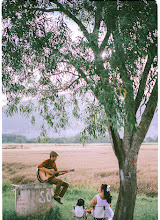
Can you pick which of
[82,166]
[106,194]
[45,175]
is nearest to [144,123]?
[106,194]

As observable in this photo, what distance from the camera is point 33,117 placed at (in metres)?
5.31

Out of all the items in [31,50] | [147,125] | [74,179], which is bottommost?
[74,179]

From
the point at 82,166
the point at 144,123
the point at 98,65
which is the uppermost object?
the point at 98,65

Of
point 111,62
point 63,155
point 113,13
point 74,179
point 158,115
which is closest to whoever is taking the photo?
point 111,62

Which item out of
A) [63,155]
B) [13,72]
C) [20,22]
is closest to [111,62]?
[20,22]

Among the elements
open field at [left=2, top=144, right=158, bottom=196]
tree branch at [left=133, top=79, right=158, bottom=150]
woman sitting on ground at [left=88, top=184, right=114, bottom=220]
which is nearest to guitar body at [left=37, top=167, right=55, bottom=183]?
woman sitting on ground at [left=88, top=184, right=114, bottom=220]

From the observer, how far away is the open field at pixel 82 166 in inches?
323

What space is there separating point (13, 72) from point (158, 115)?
2619 millimetres

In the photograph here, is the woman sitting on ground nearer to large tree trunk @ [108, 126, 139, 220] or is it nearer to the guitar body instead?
large tree trunk @ [108, 126, 139, 220]

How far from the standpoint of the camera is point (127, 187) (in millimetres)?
4105

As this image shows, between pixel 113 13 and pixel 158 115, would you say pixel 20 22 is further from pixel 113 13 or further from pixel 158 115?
pixel 158 115

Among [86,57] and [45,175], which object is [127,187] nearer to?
[45,175]

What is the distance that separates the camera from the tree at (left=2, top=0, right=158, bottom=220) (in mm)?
3520

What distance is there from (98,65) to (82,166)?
6.01m
